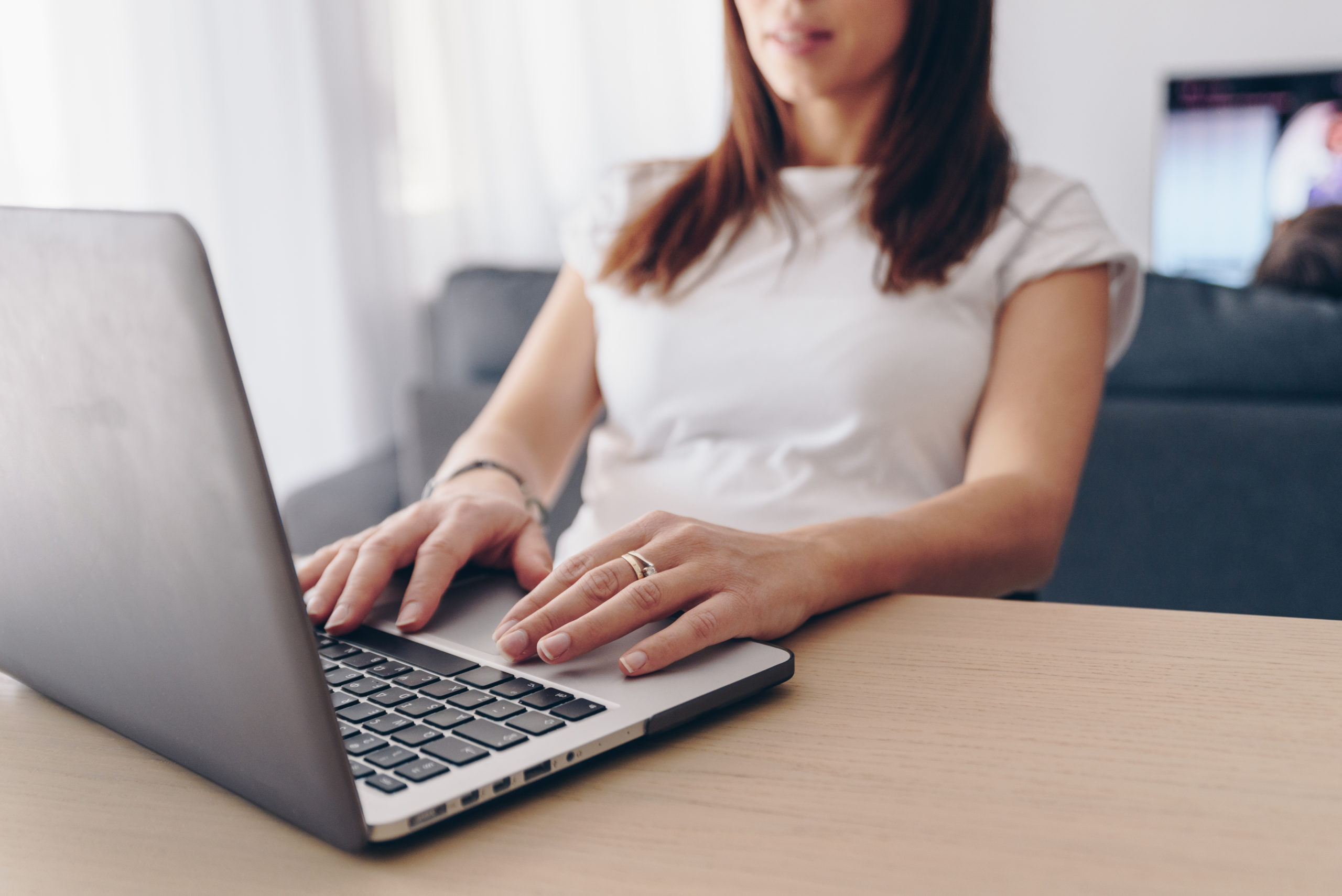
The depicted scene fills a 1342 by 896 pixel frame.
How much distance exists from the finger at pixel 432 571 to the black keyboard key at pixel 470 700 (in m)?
0.12

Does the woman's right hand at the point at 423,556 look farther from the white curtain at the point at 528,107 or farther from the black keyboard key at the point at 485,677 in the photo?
the white curtain at the point at 528,107

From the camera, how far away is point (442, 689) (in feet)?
1.58

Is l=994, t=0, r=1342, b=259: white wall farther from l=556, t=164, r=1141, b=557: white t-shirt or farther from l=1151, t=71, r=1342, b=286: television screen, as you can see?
l=556, t=164, r=1141, b=557: white t-shirt

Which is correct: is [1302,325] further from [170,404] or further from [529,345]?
[170,404]

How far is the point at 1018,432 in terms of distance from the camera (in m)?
0.93

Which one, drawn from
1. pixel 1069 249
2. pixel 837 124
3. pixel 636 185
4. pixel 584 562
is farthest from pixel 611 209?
pixel 584 562

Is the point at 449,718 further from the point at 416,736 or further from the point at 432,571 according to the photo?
the point at 432,571

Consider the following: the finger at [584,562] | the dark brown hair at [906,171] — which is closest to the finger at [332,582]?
the finger at [584,562]

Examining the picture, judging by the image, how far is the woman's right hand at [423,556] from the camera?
23.5 inches

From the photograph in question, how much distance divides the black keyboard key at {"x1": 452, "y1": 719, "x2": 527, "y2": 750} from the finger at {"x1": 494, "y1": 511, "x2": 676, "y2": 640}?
8cm

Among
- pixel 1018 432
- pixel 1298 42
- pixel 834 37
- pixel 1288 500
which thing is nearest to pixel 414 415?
pixel 834 37

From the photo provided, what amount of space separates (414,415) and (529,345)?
2.60 feet

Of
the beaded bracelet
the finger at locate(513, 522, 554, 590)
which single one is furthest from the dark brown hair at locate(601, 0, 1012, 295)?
the finger at locate(513, 522, 554, 590)

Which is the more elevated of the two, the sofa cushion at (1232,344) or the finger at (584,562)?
the finger at (584,562)
